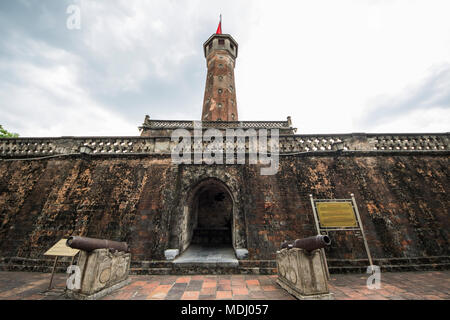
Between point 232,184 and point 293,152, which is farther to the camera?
point 293,152

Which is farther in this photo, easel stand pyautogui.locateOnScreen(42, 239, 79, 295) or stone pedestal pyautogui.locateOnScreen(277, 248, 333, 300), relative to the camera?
easel stand pyautogui.locateOnScreen(42, 239, 79, 295)

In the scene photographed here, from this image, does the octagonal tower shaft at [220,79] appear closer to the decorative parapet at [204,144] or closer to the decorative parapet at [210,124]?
the decorative parapet at [210,124]

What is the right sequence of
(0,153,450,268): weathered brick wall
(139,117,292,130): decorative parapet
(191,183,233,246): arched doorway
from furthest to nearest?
1. (139,117,292,130): decorative parapet
2. (191,183,233,246): arched doorway
3. (0,153,450,268): weathered brick wall

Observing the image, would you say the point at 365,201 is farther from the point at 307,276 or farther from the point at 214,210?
the point at 214,210

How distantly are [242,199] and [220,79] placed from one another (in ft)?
45.3

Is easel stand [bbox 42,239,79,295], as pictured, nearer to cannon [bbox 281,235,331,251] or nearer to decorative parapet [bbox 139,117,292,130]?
cannon [bbox 281,235,331,251]

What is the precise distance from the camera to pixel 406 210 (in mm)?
6336

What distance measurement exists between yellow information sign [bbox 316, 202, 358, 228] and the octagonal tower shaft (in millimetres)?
11153

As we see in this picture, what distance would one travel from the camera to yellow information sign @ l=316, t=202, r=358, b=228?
Answer: 538 centimetres

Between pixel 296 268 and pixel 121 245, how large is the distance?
15.5ft

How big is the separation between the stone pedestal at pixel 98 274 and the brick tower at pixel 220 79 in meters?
12.3

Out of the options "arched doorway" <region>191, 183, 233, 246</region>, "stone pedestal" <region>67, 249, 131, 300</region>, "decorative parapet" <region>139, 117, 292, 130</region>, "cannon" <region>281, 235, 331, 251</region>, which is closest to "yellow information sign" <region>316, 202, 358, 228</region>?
"cannon" <region>281, 235, 331, 251</region>
